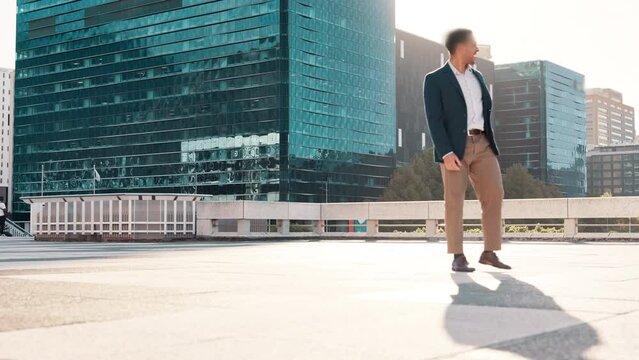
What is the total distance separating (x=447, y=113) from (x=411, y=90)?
413 feet

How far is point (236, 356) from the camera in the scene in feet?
8.17

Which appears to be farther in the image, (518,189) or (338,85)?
(338,85)

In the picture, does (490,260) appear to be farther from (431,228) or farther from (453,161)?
(431,228)

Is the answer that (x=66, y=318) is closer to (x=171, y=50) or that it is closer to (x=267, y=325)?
(x=267, y=325)

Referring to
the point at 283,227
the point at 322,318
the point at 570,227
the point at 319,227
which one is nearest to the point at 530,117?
the point at 283,227

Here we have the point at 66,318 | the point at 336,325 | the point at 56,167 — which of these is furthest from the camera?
the point at 56,167

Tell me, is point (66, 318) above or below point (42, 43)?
below

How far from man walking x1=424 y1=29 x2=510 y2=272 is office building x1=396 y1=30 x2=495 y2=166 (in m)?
119

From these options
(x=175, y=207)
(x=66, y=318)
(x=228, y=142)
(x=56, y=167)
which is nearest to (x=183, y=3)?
(x=228, y=142)

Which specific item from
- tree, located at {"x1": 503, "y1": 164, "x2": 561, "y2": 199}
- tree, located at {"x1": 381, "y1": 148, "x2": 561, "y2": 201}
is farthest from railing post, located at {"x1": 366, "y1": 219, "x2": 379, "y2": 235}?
tree, located at {"x1": 503, "y1": 164, "x2": 561, "y2": 199}

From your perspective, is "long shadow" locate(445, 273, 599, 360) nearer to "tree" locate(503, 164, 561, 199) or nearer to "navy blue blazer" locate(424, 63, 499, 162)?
"navy blue blazer" locate(424, 63, 499, 162)

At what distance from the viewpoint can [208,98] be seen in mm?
110375

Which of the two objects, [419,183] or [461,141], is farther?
[419,183]

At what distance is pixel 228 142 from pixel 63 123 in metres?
33.6
